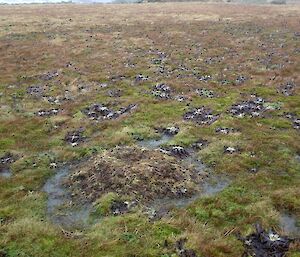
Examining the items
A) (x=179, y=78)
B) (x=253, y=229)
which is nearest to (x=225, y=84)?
(x=179, y=78)

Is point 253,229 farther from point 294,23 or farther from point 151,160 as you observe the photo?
point 294,23

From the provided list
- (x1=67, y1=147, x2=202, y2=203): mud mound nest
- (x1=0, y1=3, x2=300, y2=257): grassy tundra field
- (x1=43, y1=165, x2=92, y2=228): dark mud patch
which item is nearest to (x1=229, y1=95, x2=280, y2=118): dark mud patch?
(x1=0, y1=3, x2=300, y2=257): grassy tundra field

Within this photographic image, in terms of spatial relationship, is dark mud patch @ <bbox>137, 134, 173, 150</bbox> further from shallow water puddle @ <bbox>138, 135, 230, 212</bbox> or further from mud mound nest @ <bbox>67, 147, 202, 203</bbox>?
mud mound nest @ <bbox>67, 147, 202, 203</bbox>

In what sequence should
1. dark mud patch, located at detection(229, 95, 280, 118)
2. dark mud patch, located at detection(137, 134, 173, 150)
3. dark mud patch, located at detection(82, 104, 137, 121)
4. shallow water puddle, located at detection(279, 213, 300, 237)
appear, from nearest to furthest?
shallow water puddle, located at detection(279, 213, 300, 237)
dark mud patch, located at detection(137, 134, 173, 150)
dark mud patch, located at detection(229, 95, 280, 118)
dark mud patch, located at detection(82, 104, 137, 121)

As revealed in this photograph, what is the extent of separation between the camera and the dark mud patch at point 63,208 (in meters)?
18.0

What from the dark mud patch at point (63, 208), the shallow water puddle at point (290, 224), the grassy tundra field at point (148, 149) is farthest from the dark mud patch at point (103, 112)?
the shallow water puddle at point (290, 224)

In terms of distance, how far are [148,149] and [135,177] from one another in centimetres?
371

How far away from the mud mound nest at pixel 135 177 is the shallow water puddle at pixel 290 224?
4398mm

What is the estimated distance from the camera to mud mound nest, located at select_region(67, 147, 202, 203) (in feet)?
64.3

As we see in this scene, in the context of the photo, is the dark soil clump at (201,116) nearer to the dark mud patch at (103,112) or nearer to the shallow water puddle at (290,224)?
the dark mud patch at (103,112)

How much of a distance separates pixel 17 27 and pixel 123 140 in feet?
184

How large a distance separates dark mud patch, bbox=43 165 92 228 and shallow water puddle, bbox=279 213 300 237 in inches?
347

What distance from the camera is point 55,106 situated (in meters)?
34.0

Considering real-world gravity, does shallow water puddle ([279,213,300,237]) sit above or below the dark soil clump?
below
